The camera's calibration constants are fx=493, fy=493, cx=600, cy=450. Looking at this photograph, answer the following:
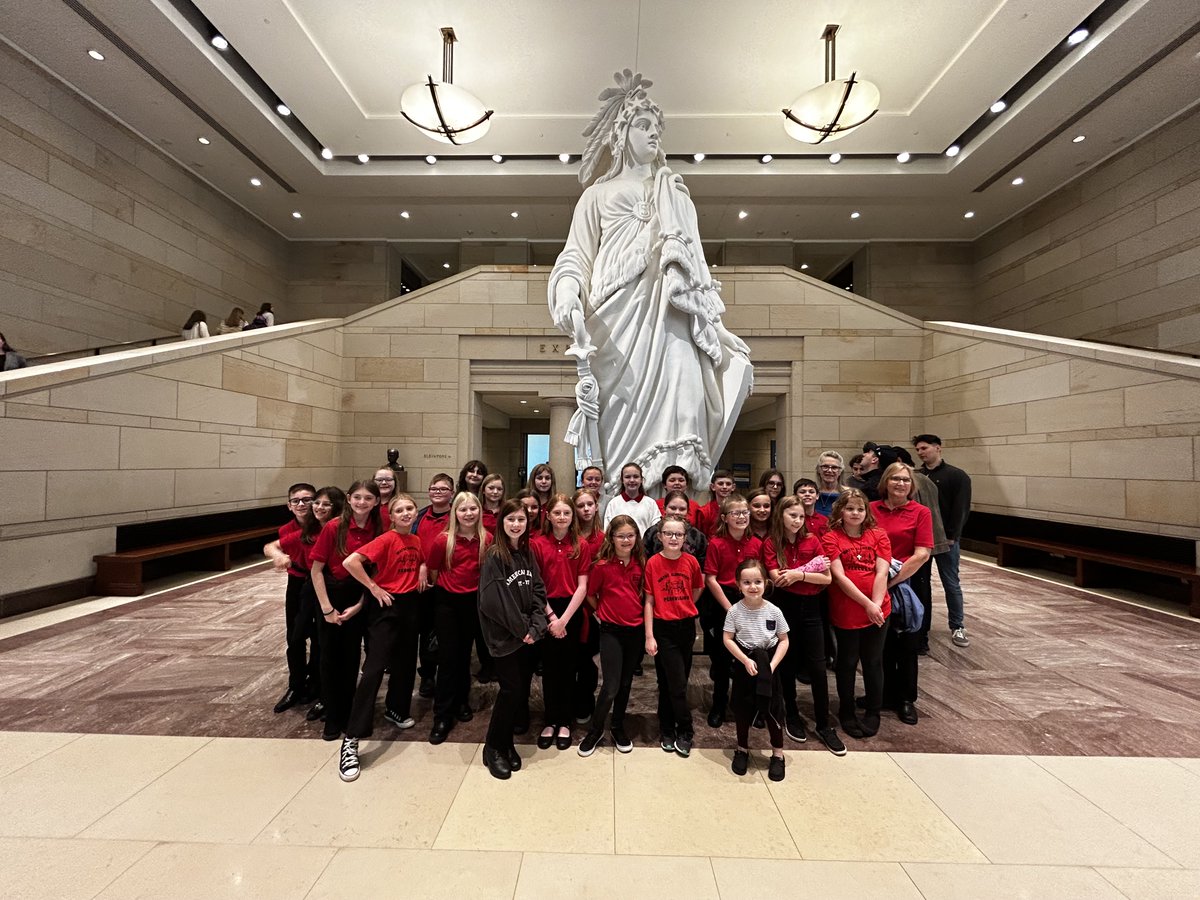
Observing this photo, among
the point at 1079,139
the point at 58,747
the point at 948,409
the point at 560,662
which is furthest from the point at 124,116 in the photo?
the point at 1079,139

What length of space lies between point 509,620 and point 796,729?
5.10 ft

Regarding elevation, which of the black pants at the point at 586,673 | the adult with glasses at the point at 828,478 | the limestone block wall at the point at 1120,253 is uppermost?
the limestone block wall at the point at 1120,253

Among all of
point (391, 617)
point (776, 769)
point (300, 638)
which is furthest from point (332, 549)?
point (776, 769)

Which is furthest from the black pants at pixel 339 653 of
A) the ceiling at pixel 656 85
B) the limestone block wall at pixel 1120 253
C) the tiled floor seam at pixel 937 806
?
the limestone block wall at pixel 1120 253

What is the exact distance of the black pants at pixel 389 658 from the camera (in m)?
2.24

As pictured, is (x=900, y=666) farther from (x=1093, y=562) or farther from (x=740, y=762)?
(x=1093, y=562)

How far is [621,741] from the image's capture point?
2.33 m

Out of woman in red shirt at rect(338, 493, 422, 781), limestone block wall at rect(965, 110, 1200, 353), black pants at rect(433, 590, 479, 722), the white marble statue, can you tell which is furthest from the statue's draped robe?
limestone block wall at rect(965, 110, 1200, 353)

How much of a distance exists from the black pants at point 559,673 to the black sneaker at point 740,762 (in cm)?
81

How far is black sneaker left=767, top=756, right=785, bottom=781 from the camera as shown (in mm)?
2094

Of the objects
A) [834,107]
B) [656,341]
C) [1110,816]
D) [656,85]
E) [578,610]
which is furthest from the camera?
[656,85]

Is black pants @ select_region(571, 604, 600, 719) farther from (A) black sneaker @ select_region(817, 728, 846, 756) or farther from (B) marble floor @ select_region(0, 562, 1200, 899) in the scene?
(A) black sneaker @ select_region(817, 728, 846, 756)

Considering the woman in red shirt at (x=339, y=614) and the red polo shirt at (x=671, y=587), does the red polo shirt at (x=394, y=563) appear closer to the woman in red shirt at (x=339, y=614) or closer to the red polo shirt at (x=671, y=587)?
the woman in red shirt at (x=339, y=614)

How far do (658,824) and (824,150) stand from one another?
39.4 feet
